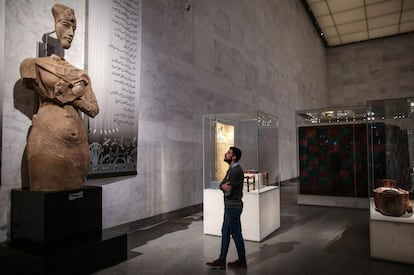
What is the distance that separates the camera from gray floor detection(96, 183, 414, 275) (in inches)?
149

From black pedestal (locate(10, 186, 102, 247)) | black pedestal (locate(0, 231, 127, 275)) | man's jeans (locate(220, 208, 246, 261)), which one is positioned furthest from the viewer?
man's jeans (locate(220, 208, 246, 261))

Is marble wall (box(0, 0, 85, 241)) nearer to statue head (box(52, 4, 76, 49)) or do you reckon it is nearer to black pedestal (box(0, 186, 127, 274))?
black pedestal (box(0, 186, 127, 274))

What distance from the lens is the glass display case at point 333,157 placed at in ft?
26.9

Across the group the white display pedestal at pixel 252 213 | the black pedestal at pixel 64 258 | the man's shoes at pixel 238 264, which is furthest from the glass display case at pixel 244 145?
the black pedestal at pixel 64 258

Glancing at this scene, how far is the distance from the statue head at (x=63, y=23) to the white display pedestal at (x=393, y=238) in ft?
15.1

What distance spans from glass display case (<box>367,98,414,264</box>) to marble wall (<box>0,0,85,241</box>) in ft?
15.5

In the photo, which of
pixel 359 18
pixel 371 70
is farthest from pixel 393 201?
pixel 371 70

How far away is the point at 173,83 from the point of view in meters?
7.00

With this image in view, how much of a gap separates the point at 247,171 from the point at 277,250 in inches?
54.5

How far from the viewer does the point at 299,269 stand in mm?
3795

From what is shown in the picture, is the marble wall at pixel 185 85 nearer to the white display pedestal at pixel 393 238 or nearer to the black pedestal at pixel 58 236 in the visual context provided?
the black pedestal at pixel 58 236

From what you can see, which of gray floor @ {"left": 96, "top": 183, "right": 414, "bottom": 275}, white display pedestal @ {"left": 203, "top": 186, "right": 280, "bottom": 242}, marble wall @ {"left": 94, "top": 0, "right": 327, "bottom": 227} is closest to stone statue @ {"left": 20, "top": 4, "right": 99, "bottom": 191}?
gray floor @ {"left": 96, "top": 183, "right": 414, "bottom": 275}

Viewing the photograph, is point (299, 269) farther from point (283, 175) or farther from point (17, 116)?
point (283, 175)

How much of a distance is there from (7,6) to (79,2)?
1246 millimetres
